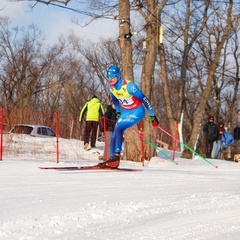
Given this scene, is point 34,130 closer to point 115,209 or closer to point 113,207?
point 113,207

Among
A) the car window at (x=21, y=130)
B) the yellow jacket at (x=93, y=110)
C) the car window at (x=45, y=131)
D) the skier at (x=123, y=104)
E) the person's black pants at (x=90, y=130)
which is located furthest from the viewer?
the car window at (x=45, y=131)

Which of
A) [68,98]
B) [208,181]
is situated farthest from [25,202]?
[68,98]

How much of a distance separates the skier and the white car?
553cm

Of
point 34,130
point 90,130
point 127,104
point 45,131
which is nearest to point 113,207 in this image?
point 127,104

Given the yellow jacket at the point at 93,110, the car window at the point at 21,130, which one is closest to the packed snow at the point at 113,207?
the car window at the point at 21,130

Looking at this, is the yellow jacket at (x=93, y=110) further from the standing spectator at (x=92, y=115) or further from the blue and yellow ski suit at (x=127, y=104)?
the blue and yellow ski suit at (x=127, y=104)

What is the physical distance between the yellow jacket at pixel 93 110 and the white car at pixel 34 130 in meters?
1.62

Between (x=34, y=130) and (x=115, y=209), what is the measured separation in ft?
39.0

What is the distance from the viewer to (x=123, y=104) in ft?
33.4

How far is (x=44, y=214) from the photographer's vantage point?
4.99 meters

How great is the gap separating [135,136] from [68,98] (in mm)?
46291

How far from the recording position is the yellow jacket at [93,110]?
1583 centimetres

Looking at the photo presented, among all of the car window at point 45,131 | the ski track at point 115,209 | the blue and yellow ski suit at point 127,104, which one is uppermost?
the blue and yellow ski suit at point 127,104

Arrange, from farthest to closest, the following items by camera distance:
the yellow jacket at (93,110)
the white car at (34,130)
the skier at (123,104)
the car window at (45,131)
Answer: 1. the car window at (45,131)
2. the yellow jacket at (93,110)
3. the white car at (34,130)
4. the skier at (123,104)
